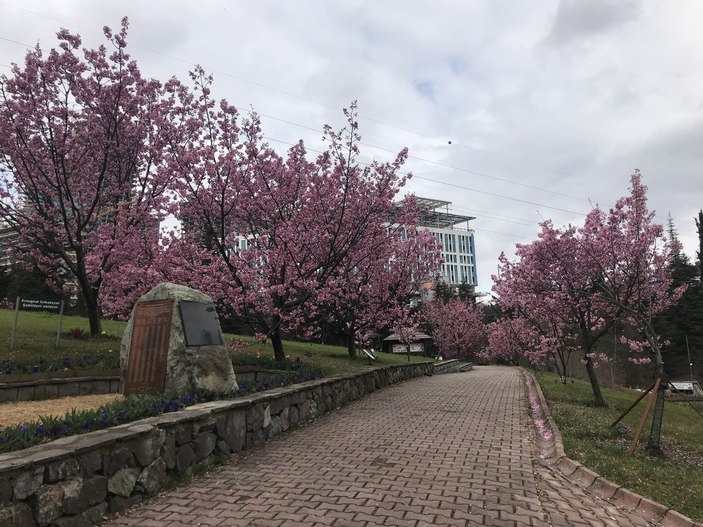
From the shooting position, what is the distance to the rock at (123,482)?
14.3 feet

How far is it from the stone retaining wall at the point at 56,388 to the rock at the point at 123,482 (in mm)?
5180

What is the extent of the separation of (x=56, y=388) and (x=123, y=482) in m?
5.48

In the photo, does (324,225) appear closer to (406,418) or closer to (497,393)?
(406,418)

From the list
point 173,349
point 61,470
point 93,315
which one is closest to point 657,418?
point 173,349

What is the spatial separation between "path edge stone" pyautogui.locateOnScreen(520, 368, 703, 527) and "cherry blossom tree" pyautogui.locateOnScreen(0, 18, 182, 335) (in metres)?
10.4

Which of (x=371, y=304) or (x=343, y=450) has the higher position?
(x=371, y=304)

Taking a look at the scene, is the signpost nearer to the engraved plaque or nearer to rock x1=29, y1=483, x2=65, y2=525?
the engraved plaque

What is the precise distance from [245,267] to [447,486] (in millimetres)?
8314

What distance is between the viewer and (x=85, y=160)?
14375 mm

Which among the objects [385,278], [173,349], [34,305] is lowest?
[173,349]

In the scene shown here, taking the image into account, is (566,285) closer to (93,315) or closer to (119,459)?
(119,459)

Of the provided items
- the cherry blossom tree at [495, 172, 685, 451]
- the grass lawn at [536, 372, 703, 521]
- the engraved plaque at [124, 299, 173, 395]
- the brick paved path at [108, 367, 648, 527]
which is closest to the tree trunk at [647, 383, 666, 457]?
the grass lawn at [536, 372, 703, 521]

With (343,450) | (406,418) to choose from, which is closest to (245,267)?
(406,418)

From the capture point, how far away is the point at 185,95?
1388 cm
